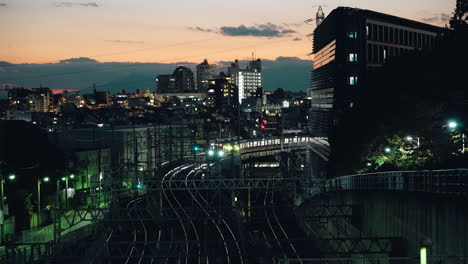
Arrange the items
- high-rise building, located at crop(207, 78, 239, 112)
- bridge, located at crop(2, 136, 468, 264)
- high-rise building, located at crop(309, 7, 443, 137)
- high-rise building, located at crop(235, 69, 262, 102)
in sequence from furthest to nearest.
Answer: high-rise building, located at crop(235, 69, 262, 102)
high-rise building, located at crop(207, 78, 239, 112)
high-rise building, located at crop(309, 7, 443, 137)
bridge, located at crop(2, 136, 468, 264)

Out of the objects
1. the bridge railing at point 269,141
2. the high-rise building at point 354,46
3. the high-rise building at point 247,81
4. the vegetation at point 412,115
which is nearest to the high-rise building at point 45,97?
the high-rise building at point 247,81

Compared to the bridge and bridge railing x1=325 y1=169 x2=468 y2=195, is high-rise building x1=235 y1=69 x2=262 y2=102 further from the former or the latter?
bridge railing x1=325 y1=169 x2=468 y2=195

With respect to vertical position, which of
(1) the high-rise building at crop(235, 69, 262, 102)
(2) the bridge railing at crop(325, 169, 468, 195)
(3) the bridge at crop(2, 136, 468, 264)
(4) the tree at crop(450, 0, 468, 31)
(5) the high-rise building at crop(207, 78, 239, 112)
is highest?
(1) the high-rise building at crop(235, 69, 262, 102)

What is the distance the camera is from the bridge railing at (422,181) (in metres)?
9.90

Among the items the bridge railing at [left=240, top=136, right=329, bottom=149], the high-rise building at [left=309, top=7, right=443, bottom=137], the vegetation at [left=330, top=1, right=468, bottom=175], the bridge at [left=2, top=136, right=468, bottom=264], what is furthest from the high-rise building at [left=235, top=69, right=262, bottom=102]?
the vegetation at [left=330, top=1, right=468, bottom=175]

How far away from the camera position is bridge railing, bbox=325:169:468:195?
9898 millimetres

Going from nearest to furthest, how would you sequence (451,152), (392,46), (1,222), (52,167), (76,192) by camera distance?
(451,152) < (1,222) < (52,167) < (76,192) < (392,46)

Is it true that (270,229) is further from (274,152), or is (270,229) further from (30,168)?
(274,152)

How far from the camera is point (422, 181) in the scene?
12375mm

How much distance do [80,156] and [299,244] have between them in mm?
17350

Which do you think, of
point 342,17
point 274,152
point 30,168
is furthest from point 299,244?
point 274,152

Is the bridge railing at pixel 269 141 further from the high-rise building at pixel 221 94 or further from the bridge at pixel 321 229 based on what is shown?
the high-rise building at pixel 221 94

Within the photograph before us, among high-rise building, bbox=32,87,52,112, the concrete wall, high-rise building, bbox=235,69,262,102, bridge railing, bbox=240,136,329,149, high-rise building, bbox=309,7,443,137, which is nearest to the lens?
the concrete wall

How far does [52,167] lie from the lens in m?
27.1
